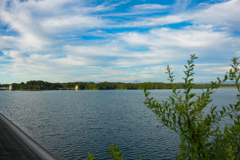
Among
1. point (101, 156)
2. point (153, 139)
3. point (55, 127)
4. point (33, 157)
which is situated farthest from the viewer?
point (55, 127)

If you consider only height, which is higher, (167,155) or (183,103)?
(183,103)

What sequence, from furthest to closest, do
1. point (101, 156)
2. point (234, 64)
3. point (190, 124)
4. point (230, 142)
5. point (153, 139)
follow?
point (153, 139), point (101, 156), point (234, 64), point (230, 142), point (190, 124)

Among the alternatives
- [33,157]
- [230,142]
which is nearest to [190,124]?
[230,142]

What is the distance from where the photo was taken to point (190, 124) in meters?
3.09

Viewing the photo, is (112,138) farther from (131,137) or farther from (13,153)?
(13,153)

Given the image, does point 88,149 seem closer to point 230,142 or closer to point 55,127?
point 55,127

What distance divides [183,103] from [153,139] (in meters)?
25.6

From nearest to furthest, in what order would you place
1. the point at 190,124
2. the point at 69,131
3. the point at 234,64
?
1. the point at 190,124
2. the point at 234,64
3. the point at 69,131

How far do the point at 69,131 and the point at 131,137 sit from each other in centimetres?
1117

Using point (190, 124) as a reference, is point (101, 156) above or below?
below

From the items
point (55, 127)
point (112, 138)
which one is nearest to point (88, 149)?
point (112, 138)

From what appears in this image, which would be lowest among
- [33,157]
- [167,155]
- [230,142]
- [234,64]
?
[167,155]

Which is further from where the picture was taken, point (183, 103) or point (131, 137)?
point (131, 137)

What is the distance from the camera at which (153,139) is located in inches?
1071
